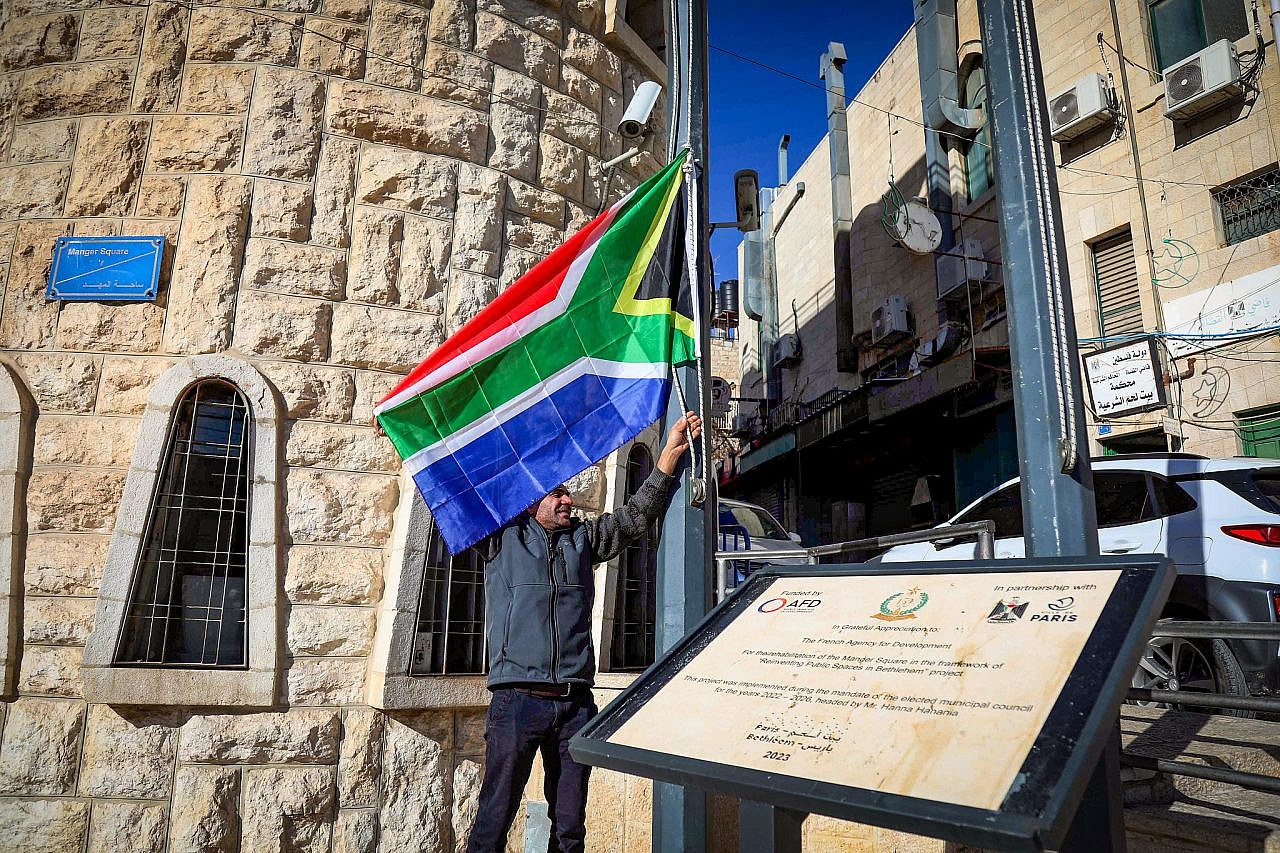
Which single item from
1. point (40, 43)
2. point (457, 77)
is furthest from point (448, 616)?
point (40, 43)

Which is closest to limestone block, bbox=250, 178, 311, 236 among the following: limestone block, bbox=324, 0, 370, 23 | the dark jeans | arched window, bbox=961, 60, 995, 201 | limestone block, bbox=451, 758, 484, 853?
limestone block, bbox=324, 0, 370, 23

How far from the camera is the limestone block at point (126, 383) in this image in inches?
205

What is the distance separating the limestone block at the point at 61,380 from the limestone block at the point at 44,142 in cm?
145

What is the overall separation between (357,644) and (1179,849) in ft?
14.5

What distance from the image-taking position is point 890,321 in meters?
17.6

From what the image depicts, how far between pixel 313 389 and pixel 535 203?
221 cm

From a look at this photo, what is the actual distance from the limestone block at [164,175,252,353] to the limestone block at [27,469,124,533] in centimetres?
94

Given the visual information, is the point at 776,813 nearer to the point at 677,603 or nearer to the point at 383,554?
the point at 677,603

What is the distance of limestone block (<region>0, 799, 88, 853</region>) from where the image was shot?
464cm

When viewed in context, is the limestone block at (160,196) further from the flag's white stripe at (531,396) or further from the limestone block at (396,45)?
the flag's white stripe at (531,396)

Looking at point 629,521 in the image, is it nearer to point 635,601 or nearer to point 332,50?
point 635,601

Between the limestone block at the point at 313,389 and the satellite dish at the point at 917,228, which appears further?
the satellite dish at the point at 917,228

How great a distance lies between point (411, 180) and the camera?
595 centimetres

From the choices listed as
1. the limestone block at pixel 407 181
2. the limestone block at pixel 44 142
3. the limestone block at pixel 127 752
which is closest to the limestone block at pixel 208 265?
the limestone block at pixel 407 181
